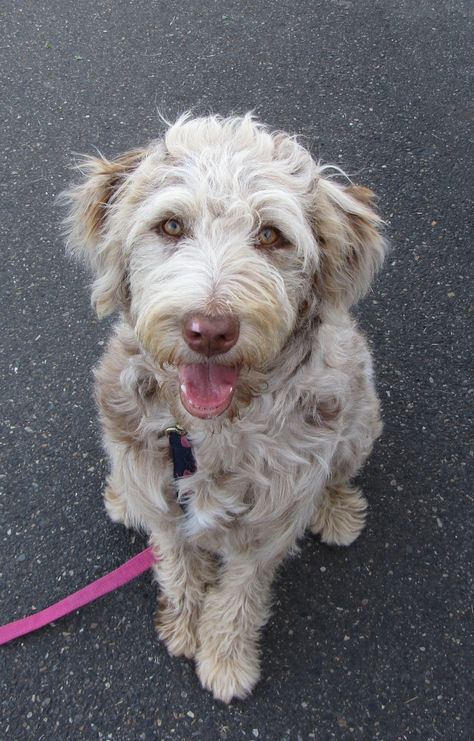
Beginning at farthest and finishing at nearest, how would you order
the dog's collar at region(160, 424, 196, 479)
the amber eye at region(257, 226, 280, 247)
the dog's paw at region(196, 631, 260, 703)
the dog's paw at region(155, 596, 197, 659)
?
1. the dog's paw at region(155, 596, 197, 659)
2. the dog's paw at region(196, 631, 260, 703)
3. the dog's collar at region(160, 424, 196, 479)
4. the amber eye at region(257, 226, 280, 247)

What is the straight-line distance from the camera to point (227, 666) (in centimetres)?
261

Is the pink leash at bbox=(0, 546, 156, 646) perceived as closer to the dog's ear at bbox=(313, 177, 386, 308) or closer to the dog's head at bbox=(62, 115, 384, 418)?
the dog's head at bbox=(62, 115, 384, 418)

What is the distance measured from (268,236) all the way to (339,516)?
5.12ft

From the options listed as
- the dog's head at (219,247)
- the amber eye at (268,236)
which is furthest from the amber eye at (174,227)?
the amber eye at (268,236)

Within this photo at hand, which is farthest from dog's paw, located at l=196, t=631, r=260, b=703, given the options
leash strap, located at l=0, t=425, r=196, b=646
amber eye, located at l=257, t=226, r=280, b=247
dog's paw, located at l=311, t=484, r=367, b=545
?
amber eye, located at l=257, t=226, r=280, b=247

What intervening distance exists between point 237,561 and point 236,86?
370cm

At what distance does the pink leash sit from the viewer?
268 centimetres

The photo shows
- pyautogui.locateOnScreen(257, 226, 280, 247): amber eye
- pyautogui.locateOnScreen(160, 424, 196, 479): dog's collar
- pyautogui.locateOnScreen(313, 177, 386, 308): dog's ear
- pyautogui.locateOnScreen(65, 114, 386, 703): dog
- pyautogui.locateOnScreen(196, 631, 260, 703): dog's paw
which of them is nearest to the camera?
pyautogui.locateOnScreen(65, 114, 386, 703): dog

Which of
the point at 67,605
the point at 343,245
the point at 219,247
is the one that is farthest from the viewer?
the point at 67,605

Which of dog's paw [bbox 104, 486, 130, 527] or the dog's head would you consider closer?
the dog's head

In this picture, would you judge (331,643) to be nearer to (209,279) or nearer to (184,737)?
(184,737)

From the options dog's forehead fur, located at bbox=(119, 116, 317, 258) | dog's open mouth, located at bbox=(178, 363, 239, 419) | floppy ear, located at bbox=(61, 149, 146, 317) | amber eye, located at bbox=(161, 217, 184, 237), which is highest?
dog's forehead fur, located at bbox=(119, 116, 317, 258)

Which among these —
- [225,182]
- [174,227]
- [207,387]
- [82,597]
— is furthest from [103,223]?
[82,597]

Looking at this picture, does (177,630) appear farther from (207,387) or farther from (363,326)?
(363,326)
